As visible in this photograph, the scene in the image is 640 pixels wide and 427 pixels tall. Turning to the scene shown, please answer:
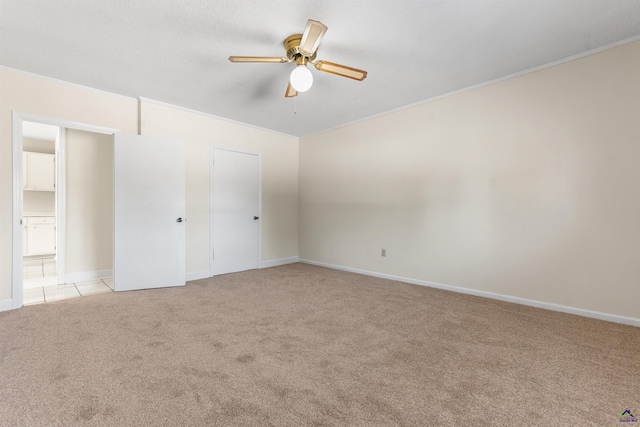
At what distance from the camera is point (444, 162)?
376 cm

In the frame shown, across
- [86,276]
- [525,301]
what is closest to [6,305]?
[86,276]

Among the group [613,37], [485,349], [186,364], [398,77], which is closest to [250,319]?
[186,364]

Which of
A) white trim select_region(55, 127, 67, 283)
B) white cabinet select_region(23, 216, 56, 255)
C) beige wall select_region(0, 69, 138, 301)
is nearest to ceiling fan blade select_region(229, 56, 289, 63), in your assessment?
beige wall select_region(0, 69, 138, 301)

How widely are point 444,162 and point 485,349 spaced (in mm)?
2406

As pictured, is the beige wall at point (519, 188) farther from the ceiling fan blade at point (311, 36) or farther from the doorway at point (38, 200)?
the doorway at point (38, 200)

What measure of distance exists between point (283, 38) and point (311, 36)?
495 mm

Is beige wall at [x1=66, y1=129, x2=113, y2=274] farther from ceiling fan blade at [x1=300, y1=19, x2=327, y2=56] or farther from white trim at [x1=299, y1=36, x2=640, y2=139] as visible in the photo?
white trim at [x1=299, y1=36, x2=640, y2=139]

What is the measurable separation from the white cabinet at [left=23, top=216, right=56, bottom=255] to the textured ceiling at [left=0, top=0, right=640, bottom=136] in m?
4.26

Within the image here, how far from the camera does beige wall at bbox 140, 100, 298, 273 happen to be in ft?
13.6

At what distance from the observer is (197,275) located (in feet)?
14.3

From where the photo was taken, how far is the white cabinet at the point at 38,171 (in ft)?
18.9

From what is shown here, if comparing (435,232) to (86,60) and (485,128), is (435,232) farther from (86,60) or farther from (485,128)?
(86,60)

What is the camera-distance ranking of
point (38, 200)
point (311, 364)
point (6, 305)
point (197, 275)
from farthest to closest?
1. point (38, 200)
2. point (197, 275)
3. point (6, 305)
4. point (311, 364)

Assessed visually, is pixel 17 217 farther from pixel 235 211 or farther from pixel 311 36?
pixel 311 36
